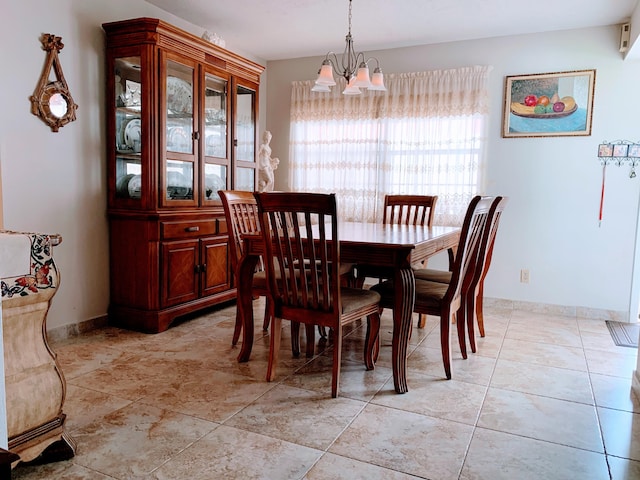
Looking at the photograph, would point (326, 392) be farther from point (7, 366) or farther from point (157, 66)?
point (157, 66)

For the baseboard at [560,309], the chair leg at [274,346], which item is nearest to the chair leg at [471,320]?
the chair leg at [274,346]

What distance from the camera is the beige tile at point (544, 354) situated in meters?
2.79

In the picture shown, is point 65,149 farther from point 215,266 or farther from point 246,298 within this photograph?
point 246,298

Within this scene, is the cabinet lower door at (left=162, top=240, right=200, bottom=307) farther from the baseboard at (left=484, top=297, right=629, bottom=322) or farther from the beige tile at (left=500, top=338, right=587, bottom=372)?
the baseboard at (left=484, top=297, right=629, bottom=322)

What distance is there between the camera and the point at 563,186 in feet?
13.0

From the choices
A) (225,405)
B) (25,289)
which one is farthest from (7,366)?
(225,405)

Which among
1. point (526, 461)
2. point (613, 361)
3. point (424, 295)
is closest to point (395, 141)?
point (424, 295)

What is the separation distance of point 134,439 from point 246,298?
1028mm

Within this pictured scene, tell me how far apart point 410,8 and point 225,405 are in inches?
119

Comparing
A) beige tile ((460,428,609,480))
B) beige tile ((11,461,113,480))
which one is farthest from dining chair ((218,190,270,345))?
beige tile ((460,428,609,480))

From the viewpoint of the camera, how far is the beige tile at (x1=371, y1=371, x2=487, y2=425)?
2.11 metres

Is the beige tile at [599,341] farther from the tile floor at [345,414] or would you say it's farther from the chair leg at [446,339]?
the chair leg at [446,339]

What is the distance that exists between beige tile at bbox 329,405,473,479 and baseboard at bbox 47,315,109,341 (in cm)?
210

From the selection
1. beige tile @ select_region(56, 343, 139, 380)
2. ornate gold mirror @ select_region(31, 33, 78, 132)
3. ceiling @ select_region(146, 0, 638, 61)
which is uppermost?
ceiling @ select_region(146, 0, 638, 61)
